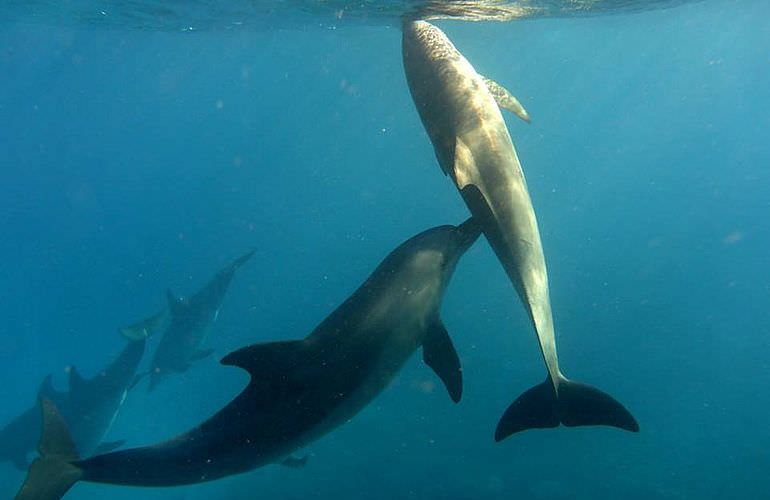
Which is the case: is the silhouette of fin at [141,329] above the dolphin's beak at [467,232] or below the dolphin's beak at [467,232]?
below

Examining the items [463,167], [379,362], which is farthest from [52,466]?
[463,167]

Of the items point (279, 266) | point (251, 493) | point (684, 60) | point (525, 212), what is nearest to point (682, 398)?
point (251, 493)

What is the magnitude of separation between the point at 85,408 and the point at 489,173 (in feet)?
45.3

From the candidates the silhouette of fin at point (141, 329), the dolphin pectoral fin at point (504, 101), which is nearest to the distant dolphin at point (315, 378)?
the dolphin pectoral fin at point (504, 101)

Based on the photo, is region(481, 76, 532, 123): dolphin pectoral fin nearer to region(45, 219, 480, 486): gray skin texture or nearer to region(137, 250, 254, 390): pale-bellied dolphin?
region(45, 219, 480, 486): gray skin texture

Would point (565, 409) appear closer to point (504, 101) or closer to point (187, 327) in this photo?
point (504, 101)

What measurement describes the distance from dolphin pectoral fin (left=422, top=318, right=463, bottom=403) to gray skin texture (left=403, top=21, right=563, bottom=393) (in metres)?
0.94

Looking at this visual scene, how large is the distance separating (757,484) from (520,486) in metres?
7.25

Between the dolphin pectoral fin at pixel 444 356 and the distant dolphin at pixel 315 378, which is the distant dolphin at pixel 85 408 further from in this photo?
the dolphin pectoral fin at pixel 444 356

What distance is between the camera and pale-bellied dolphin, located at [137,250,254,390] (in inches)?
650

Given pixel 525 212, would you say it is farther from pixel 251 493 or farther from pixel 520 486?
pixel 251 493

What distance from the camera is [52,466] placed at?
6.43 m

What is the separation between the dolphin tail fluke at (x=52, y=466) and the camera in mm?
6273

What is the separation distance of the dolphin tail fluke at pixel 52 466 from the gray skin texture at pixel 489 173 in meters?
4.75
